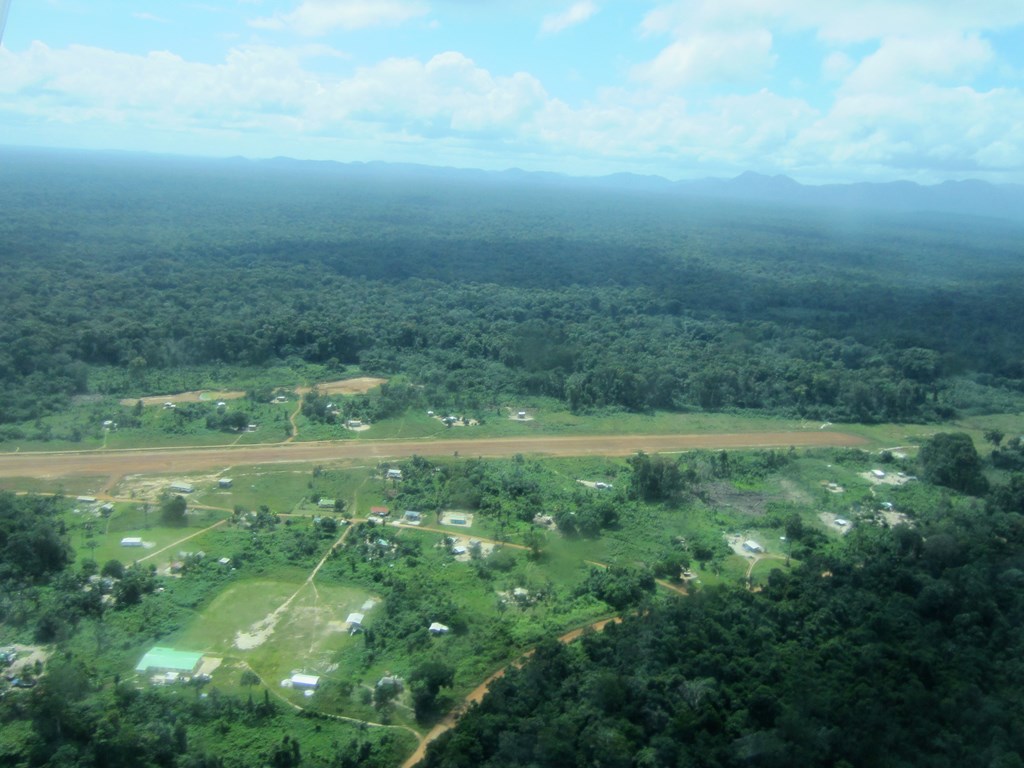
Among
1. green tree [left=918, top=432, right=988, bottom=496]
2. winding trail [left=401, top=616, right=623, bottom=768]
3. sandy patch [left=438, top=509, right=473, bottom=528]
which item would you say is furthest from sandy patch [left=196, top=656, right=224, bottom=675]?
green tree [left=918, top=432, right=988, bottom=496]

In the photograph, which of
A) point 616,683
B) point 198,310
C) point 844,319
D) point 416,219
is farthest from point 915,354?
point 416,219

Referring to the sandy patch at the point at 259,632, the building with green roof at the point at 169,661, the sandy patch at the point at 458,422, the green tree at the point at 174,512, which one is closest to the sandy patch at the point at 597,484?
the sandy patch at the point at 458,422

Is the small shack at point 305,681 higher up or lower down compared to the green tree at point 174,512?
lower down

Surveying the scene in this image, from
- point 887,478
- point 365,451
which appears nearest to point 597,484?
point 365,451

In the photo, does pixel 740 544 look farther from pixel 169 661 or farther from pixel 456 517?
pixel 169 661

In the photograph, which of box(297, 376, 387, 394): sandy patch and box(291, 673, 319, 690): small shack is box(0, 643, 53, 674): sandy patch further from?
box(297, 376, 387, 394): sandy patch

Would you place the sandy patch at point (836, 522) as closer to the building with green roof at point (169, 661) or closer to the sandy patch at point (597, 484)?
the sandy patch at point (597, 484)
